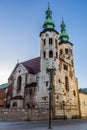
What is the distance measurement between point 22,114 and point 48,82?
34.1 ft

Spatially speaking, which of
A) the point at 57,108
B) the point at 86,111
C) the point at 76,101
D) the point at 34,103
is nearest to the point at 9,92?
the point at 34,103

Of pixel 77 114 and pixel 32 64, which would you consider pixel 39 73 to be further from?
pixel 77 114

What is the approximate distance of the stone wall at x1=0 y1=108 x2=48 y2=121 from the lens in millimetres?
29947

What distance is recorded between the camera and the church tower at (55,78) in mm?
38531

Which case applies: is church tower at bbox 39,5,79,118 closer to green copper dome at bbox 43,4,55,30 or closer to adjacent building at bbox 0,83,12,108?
green copper dome at bbox 43,4,55,30

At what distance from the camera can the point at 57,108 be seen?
38.0 metres

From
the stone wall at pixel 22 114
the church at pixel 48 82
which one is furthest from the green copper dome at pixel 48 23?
Answer: the stone wall at pixel 22 114

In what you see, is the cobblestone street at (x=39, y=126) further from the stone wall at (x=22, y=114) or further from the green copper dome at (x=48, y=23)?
the green copper dome at (x=48, y=23)

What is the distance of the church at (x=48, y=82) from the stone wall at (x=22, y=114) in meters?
3.11

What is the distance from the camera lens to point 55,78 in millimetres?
39594

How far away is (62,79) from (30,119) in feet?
44.2

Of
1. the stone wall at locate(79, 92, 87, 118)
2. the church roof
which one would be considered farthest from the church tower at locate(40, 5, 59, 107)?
the stone wall at locate(79, 92, 87, 118)

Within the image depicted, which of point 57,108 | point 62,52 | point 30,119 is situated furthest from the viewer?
point 62,52

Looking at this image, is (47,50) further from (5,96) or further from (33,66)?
(5,96)
